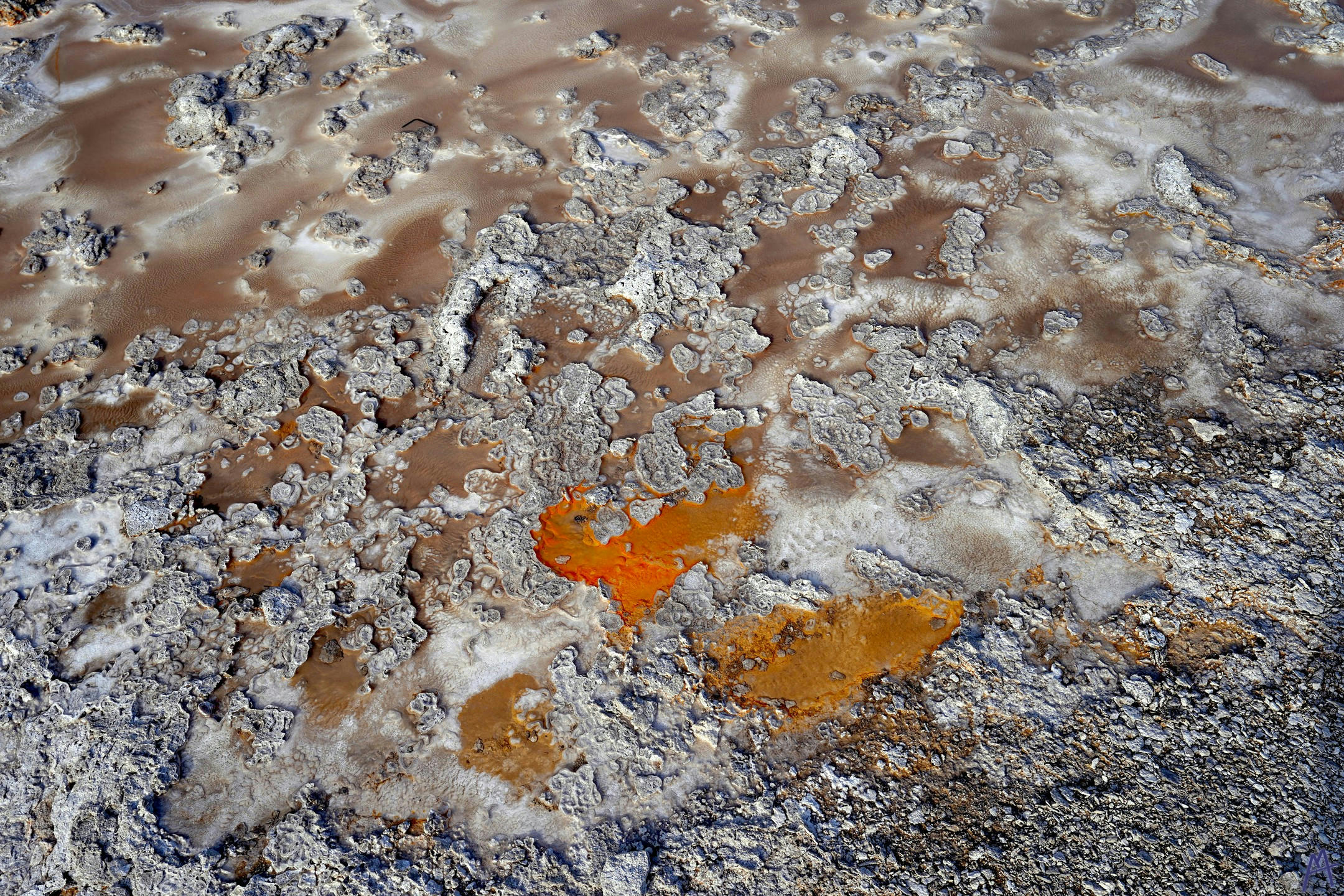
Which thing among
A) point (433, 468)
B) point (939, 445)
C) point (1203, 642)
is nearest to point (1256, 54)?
point (939, 445)

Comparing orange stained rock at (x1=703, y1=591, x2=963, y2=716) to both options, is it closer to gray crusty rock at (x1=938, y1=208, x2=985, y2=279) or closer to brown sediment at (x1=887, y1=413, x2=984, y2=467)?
brown sediment at (x1=887, y1=413, x2=984, y2=467)

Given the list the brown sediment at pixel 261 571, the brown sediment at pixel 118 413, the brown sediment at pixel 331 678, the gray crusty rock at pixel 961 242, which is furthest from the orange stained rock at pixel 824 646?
the brown sediment at pixel 118 413

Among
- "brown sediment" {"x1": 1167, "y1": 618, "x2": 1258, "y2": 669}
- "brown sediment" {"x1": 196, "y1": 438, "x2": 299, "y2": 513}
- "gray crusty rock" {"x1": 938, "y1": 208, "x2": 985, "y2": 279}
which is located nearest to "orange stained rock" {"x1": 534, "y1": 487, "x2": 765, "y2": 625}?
"brown sediment" {"x1": 196, "y1": 438, "x2": 299, "y2": 513}

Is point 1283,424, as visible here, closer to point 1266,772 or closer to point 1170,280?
point 1170,280

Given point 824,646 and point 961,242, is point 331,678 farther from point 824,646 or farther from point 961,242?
point 961,242

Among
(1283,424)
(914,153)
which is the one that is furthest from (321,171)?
(1283,424)
